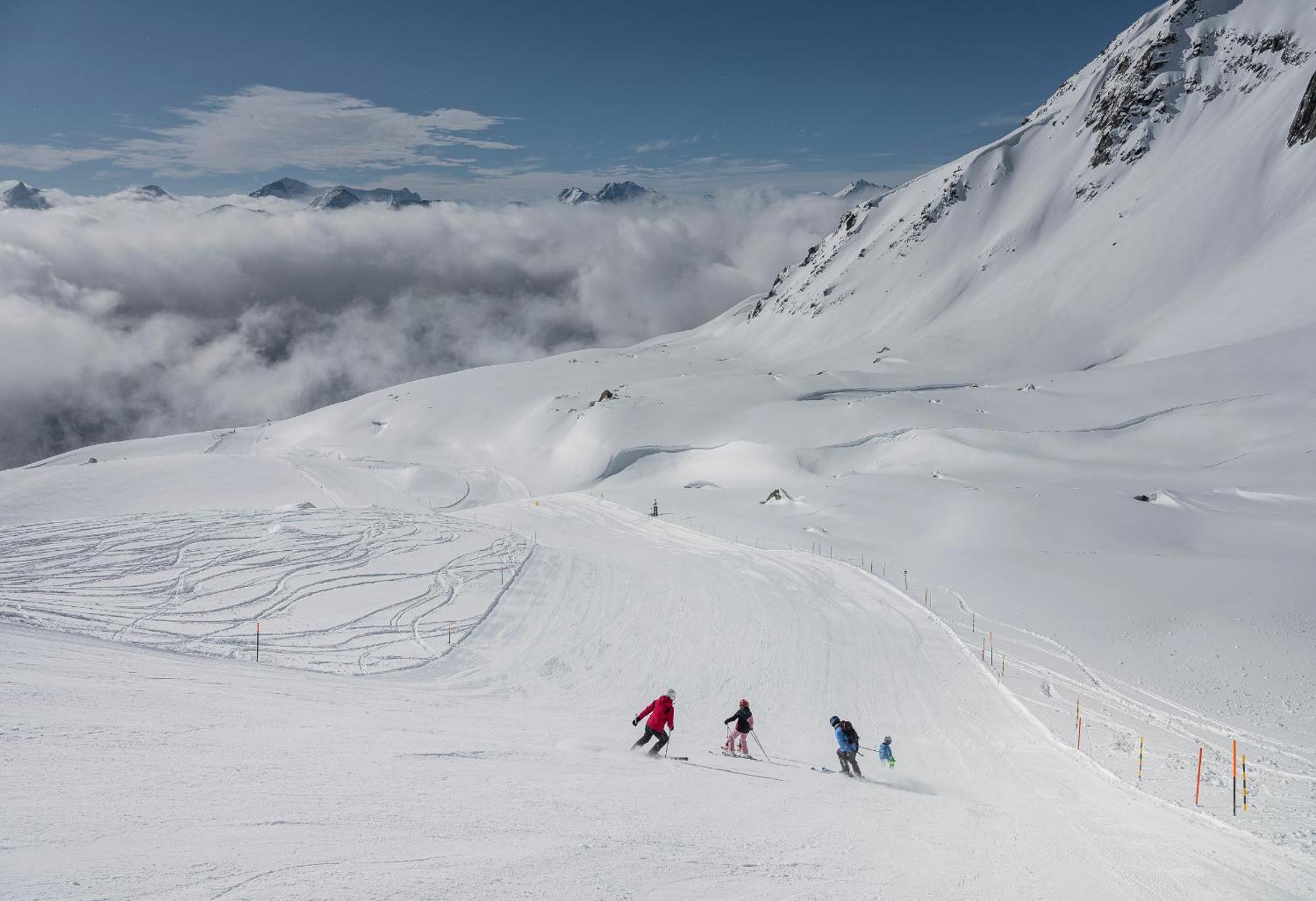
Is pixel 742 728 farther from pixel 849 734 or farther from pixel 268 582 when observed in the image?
pixel 268 582

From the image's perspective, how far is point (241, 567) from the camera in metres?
25.8

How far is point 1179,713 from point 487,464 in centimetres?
7402

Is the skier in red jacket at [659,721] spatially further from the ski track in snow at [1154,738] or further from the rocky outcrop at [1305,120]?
the rocky outcrop at [1305,120]

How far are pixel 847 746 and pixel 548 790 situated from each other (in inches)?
254

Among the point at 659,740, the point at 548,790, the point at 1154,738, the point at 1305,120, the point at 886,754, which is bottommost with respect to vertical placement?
the point at 548,790

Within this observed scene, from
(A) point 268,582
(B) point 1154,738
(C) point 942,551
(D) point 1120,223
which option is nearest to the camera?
(B) point 1154,738

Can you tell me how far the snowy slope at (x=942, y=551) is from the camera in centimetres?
984

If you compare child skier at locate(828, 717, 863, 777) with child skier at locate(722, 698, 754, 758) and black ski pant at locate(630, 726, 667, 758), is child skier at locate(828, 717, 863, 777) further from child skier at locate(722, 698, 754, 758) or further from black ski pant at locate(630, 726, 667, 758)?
black ski pant at locate(630, 726, 667, 758)

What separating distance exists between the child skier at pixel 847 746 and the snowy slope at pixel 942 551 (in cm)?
116

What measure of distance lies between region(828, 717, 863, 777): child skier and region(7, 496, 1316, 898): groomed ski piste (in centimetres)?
66

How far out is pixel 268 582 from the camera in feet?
80.7

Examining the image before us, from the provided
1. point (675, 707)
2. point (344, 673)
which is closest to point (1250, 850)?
point (675, 707)

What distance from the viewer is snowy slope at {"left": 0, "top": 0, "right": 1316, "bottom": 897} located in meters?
9.84

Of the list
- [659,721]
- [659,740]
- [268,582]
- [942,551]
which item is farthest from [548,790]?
[942,551]
